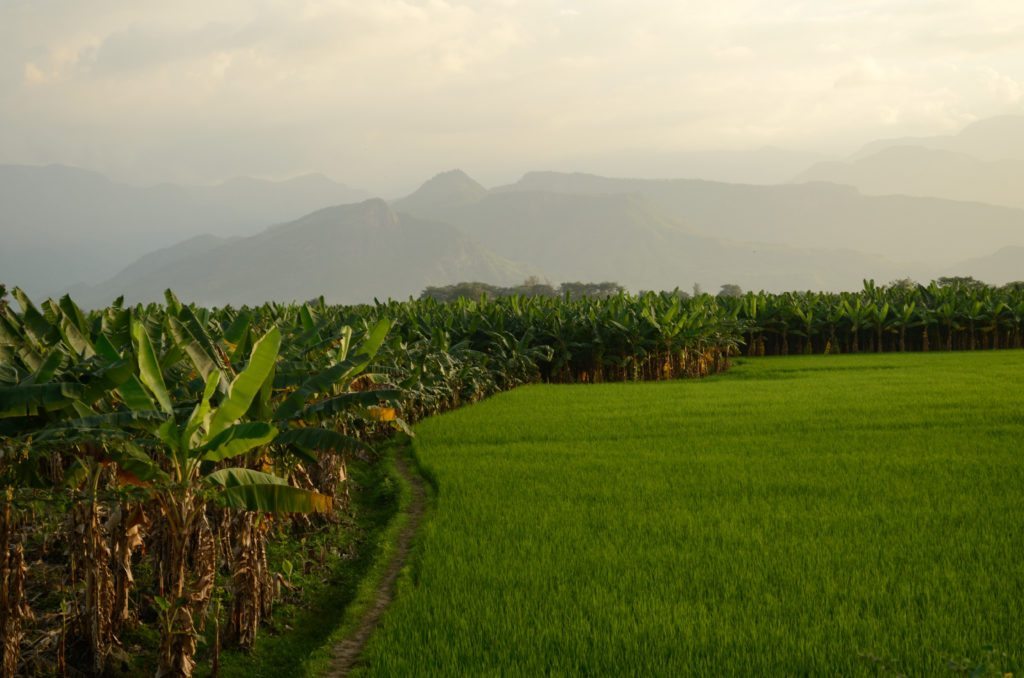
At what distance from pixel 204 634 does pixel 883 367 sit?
742 inches

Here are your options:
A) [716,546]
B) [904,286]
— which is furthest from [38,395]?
[904,286]

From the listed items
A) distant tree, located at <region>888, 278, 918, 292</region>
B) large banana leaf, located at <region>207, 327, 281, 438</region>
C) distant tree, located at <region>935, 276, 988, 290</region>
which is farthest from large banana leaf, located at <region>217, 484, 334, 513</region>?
distant tree, located at <region>888, 278, 918, 292</region>

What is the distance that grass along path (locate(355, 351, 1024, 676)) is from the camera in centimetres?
516

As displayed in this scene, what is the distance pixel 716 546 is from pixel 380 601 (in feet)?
9.12

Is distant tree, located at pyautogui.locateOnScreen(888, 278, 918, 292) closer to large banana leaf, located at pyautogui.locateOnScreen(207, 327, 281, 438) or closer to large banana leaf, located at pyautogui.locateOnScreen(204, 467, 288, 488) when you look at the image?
large banana leaf, located at pyautogui.locateOnScreen(207, 327, 281, 438)

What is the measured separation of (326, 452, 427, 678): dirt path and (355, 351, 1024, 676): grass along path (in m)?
0.16

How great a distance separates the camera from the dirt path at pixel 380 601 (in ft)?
17.7

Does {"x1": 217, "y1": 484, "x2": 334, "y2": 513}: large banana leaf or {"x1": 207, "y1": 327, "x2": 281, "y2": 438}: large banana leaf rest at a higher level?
{"x1": 207, "y1": 327, "x2": 281, "y2": 438}: large banana leaf

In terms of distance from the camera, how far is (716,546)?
23.0 feet

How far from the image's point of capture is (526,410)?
14.5m

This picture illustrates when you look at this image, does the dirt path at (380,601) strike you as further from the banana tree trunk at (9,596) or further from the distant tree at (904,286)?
the distant tree at (904,286)

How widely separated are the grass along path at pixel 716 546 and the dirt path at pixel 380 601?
160 mm

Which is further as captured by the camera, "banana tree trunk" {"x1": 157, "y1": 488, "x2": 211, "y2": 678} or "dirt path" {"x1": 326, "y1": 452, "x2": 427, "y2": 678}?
"dirt path" {"x1": 326, "y1": 452, "x2": 427, "y2": 678}

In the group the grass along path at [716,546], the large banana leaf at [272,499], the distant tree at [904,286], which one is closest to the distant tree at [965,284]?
the distant tree at [904,286]
